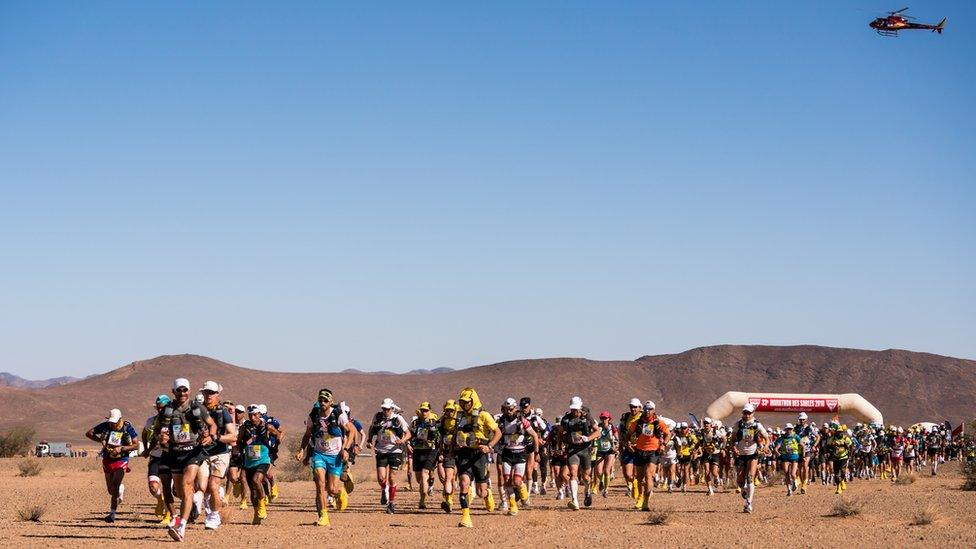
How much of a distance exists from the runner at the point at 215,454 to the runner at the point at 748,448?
30.4 feet

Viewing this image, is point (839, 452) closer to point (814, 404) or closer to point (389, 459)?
point (389, 459)

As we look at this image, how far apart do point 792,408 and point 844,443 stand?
39275 millimetres

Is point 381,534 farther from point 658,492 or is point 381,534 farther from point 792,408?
point 792,408

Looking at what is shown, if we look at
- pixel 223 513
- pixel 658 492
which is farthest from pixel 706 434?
pixel 223 513

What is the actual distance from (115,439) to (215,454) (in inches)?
98.8

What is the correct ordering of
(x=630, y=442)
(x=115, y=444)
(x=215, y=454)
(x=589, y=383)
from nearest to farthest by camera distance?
1. (x=215, y=454)
2. (x=115, y=444)
3. (x=630, y=442)
4. (x=589, y=383)

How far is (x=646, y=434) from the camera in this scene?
20.5 meters

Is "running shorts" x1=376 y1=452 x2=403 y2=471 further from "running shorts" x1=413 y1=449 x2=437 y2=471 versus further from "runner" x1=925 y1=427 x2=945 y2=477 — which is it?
→ "runner" x1=925 y1=427 x2=945 y2=477

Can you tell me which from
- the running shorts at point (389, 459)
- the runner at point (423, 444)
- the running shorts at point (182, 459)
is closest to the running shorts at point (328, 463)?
the running shorts at point (182, 459)

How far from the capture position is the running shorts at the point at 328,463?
1677cm

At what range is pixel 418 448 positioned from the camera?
2202 centimetres

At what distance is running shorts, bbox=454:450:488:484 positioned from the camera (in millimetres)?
18031

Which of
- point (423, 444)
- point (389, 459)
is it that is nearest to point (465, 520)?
point (389, 459)

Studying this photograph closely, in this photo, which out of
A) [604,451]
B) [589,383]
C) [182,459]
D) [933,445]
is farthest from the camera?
[589,383]
